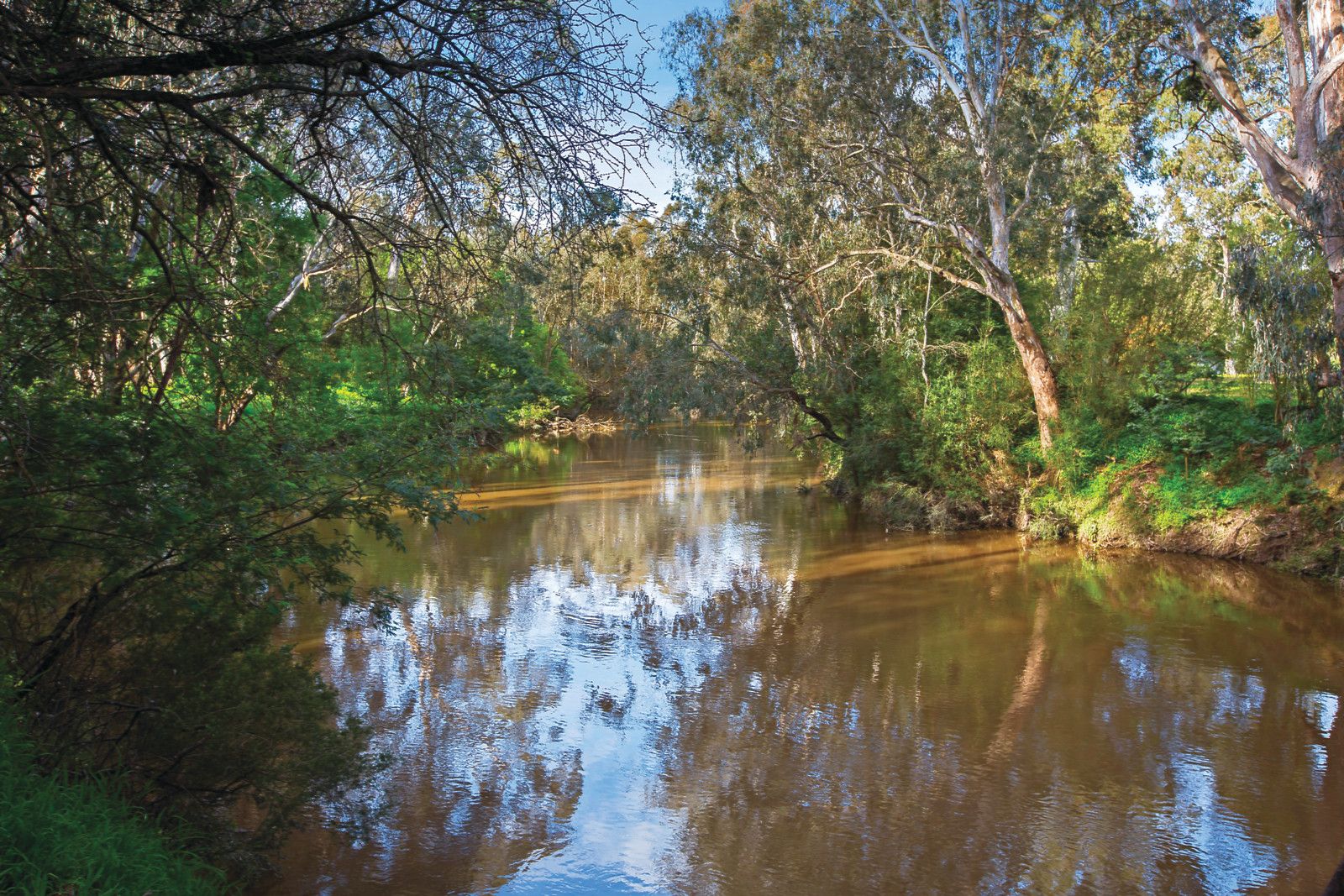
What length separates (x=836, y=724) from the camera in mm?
8016

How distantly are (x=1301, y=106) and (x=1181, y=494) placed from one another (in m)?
5.59

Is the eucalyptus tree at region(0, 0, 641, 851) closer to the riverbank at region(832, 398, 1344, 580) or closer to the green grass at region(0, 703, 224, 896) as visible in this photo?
the green grass at region(0, 703, 224, 896)

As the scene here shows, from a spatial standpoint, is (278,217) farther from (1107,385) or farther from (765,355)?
(765,355)

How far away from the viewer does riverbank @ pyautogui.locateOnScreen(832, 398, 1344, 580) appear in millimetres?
12969

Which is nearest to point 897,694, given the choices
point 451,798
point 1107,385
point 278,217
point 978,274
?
point 451,798

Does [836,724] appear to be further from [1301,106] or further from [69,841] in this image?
[1301,106]

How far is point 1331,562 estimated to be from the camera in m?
12.5

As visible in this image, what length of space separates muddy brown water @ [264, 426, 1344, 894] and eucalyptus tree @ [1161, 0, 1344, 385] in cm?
438

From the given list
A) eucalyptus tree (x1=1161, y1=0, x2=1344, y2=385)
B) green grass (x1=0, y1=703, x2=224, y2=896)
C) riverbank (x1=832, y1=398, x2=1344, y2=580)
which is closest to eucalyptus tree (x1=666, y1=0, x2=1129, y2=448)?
riverbank (x1=832, y1=398, x2=1344, y2=580)

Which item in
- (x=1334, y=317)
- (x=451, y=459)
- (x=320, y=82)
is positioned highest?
(x=320, y=82)

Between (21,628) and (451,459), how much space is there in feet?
7.20

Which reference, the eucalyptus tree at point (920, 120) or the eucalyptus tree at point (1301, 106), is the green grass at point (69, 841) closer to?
the eucalyptus tree at point (1301, 106)

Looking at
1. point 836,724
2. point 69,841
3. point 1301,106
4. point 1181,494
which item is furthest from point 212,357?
point 1181,494

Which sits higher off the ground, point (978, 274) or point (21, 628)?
point (978, 274)
